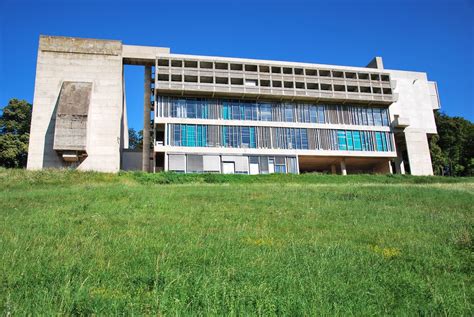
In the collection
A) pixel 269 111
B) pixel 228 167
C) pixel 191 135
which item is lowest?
pixel 228 167

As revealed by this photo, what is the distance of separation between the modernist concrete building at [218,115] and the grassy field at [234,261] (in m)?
26.9

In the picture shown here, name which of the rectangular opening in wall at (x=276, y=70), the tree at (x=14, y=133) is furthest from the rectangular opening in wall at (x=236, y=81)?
the tree at (x=14, y=133)

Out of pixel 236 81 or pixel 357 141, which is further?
pixel 357 141

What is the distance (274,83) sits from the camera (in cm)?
4447

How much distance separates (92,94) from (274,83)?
2194 cm

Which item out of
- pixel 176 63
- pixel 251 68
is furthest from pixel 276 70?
pixel 176 63

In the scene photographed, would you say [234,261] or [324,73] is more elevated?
[324,73]

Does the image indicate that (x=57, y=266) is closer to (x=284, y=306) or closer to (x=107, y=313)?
(x=107, y=313)

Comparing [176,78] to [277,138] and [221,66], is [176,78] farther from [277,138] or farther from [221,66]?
[277,138]

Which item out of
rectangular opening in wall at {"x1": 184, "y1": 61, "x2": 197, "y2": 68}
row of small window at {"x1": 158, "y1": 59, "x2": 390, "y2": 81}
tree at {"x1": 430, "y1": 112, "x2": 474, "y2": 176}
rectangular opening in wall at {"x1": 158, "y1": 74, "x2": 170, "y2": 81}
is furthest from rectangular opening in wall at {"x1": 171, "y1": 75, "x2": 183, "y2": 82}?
tree at {"x1": 430, "y1": 112, "x2": 474, "y2": 176}

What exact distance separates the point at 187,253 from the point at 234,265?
1118mm

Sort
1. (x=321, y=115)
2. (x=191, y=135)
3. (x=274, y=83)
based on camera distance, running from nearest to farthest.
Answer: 1. (x=191, y=135)
2. (x=274, y=83)
3. (x=321, y=115)

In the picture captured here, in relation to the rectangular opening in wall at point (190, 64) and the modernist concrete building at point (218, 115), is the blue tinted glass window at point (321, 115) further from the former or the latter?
the rectangular opening in wall at point (190, 64)

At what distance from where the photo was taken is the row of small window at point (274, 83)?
41.7m
